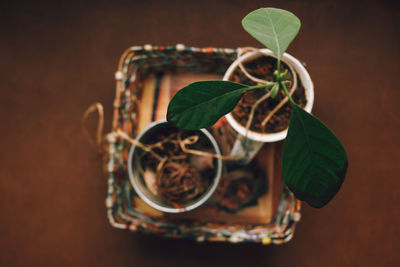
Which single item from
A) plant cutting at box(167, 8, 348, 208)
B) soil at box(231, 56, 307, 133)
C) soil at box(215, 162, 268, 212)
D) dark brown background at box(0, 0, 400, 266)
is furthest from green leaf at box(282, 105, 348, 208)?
dark brown background at box(0, 0, 400, 266)

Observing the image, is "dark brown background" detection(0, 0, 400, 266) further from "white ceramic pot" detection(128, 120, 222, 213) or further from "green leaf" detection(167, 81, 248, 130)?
"green leaf" detection(167, 81, 248, 130)

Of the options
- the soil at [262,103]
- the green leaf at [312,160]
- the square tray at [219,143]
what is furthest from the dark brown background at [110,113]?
the green leaf at [312,160]

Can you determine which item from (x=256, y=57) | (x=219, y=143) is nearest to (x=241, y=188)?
(x=219, y=143)

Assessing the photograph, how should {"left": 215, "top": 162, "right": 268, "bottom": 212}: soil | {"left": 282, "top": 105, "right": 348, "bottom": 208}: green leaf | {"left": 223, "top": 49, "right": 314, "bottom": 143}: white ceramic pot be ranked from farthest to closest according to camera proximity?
{"left": 215, "top": 162, "right": 268, "bottom": 212}: soil → {"left": 223, "top": 49, "right": 314, "bottom": 143}: white ceramic pot → {"left": 282, "top": 105, "right": 348, "bottom": 208}: green leaf

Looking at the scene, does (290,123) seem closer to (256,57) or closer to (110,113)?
(256,57)

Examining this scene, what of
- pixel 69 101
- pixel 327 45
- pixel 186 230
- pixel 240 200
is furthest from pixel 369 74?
pixel 69 101
